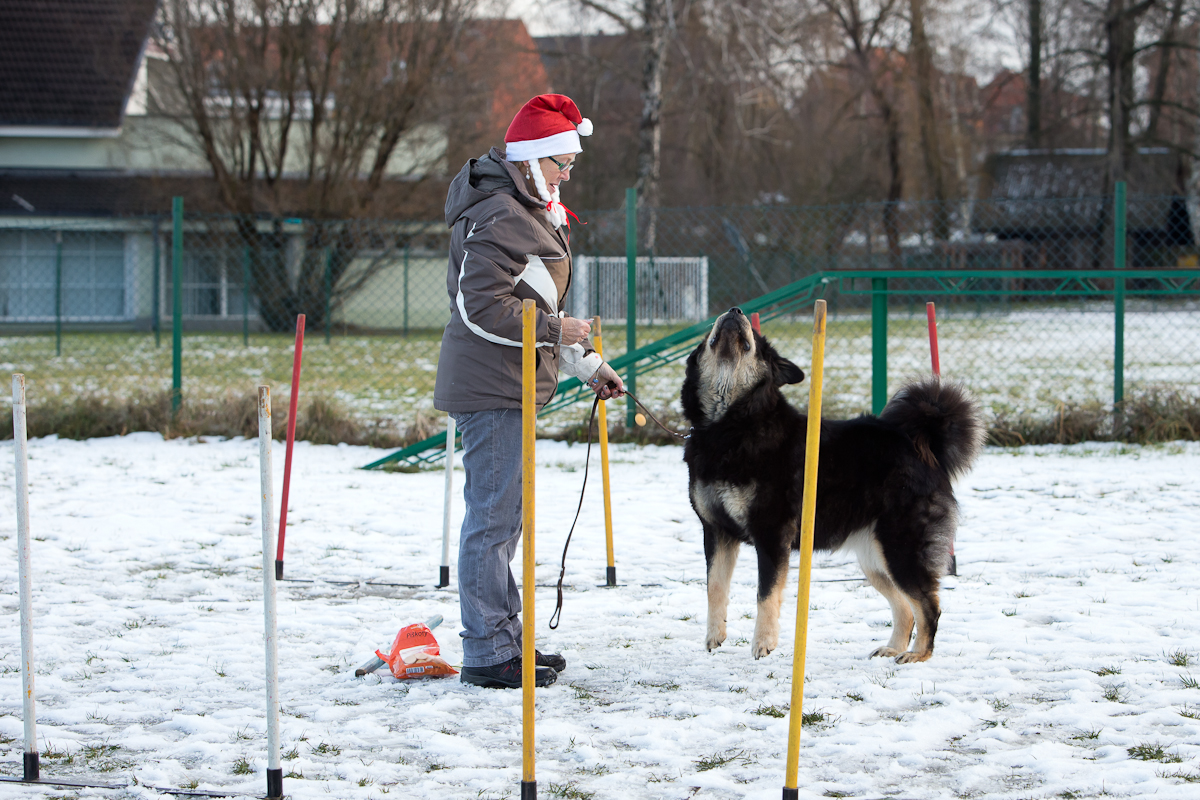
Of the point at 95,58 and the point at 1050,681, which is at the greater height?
the point at 95,58

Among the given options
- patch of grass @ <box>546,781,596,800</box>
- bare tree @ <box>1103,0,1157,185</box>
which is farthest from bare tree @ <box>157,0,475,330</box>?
patch of grass @ <box>546,781,596,800</box>

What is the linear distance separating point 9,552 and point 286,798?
3499 millimetres

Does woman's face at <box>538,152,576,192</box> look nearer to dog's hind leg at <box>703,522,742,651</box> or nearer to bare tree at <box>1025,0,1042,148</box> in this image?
dog's hind leg at <box>703,522,742,651</box>

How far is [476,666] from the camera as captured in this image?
3.45 metres

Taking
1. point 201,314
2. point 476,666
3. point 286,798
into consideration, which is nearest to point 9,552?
point 476,666

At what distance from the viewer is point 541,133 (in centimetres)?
334

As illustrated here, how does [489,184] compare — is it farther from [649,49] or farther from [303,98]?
[303,98]

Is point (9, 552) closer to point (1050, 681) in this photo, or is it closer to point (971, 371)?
point (1050, 681)

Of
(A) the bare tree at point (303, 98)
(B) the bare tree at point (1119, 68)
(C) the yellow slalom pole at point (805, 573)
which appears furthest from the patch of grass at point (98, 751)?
(B) the bare tree at point (1119, 68)

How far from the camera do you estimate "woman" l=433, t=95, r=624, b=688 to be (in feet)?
10.6

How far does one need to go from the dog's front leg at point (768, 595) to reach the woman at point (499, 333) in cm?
78

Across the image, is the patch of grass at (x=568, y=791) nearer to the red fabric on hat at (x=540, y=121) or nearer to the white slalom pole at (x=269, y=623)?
the white slalom pole at (x=269, y=623)

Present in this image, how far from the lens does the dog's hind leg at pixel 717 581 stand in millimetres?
3789

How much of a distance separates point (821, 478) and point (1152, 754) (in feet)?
4.39
